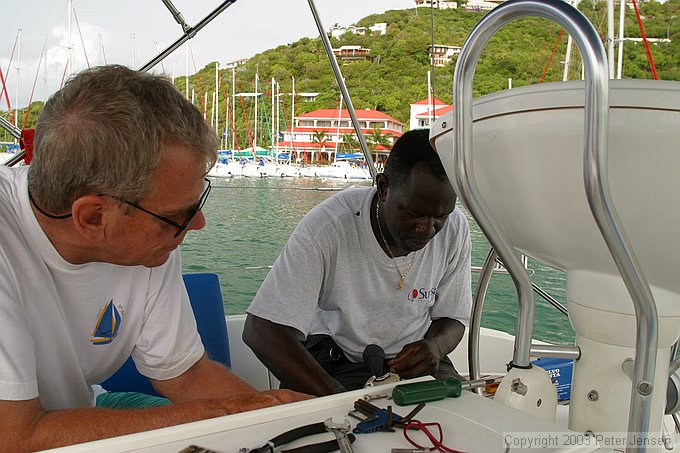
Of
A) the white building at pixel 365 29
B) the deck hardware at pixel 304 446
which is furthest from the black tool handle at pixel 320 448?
the white building at pixel 365 29

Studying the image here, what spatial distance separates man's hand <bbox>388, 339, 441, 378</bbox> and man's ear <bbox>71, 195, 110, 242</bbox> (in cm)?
73

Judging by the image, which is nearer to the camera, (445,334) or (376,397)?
(376,397)

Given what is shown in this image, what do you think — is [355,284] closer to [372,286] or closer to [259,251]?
[372,286]

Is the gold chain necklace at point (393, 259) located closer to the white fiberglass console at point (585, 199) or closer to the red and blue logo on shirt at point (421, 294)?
the red and blue logo on shirt at point (421, 294)

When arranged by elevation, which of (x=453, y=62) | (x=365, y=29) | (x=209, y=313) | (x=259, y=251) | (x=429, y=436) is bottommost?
(x=259, y=251)

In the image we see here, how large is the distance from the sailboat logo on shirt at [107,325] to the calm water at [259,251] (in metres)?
1.29

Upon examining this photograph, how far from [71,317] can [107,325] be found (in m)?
0.07

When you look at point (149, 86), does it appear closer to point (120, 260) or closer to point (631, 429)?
point (120, 260)

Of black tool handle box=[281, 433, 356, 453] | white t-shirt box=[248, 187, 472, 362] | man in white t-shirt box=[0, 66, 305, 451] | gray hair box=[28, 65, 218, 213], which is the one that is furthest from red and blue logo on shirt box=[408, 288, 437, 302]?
black tool handle box=[281, 433, 356, 453]

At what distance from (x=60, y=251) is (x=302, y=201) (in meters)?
17.9

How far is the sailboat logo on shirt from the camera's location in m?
1.17

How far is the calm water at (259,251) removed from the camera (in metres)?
5.33

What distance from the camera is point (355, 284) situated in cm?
169

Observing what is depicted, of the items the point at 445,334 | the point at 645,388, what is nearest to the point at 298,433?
the point at 645,388
